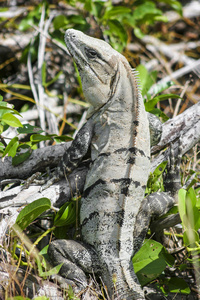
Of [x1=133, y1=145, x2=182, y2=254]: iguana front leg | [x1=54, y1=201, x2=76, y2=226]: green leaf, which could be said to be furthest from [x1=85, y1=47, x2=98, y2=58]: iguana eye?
[x1=54, y1=201, x2=76, y2=226]: green leaf

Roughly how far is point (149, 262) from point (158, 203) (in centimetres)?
54

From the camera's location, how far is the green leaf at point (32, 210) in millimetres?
2632

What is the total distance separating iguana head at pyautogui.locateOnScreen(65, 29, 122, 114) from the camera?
3.22 meters

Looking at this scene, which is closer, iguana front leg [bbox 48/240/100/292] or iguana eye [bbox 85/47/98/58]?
iguana front leg [bbox 48/240/100/292]

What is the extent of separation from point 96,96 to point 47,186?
38.2 inches

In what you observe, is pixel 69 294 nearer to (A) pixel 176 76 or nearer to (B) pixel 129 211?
(B) pixel 129 211

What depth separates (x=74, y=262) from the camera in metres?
2.87

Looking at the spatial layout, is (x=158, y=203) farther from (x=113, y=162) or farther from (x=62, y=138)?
(x=62, y=138)

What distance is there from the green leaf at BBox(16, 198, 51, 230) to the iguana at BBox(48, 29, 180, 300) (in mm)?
343

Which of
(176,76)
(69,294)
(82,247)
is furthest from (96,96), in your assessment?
(176,76)

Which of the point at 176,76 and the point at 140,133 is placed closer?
the point at 140,133

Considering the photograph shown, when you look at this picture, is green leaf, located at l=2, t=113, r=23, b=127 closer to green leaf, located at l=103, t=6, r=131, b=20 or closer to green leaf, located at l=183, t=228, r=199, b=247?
green leaf, located at l=183, t=228, r=199, b=247

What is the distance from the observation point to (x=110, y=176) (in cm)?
297

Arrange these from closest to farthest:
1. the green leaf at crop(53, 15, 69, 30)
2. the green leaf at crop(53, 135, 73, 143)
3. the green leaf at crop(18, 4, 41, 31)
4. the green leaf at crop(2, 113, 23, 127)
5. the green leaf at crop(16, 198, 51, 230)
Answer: the green leaf at crop(16, 198, 51, 230)
the green leaf at crop(2, 113, 23, 127)
the green leaf at crop(53, 135, 73, 143)
the green leaf at crop(53, 15, 69, 30)
the green leaf at crop(18, 4, 41, 31)
